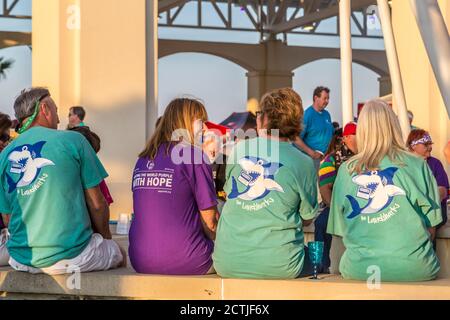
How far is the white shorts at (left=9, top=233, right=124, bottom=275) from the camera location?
Answer: 5.95 m

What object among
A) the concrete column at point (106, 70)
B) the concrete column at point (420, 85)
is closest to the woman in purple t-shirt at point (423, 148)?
the concrete column at point (420, 85)

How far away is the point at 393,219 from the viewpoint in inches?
210

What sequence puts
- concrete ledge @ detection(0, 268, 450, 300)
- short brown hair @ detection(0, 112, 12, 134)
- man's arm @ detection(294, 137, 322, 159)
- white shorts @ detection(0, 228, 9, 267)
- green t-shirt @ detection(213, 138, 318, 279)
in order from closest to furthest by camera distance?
concrete ledge @ detection(0, 268, 450, 300)
green t-shirt @ detection(213, 138, 318, 279)
white shorts @ detection(0, 228, 9, 267)
short brown hair @ detection(0, 112, 12, 134)
man's arm @ detection(294, 137, 322, 159)

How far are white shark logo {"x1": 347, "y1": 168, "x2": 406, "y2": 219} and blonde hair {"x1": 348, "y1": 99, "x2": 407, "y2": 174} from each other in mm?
54

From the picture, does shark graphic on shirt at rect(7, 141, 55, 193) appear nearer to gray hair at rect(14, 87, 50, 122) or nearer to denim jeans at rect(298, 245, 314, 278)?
gray hair at rect(14, 87, 50, 122)

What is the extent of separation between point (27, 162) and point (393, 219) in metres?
2.25

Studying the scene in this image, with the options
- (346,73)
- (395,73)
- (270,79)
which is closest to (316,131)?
(346,73)

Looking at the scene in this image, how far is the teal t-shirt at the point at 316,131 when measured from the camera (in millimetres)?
13008

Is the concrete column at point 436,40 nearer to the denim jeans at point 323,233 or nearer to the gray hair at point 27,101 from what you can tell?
the denim jeans at point 323,233

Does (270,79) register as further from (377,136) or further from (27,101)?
(377,136)

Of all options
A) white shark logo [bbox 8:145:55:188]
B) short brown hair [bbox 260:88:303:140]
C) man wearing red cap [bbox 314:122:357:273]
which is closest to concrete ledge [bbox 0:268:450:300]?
white shark logo [bbox 8:145:55:188]

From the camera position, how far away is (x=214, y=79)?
45.5 m

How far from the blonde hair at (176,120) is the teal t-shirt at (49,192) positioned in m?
0.44
